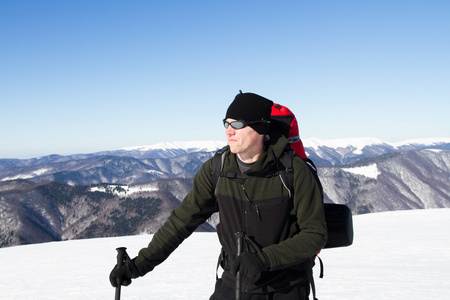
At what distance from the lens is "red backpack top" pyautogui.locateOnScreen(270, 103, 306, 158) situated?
12.1 feet

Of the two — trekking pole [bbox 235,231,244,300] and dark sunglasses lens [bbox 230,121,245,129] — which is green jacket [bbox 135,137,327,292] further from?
dark sunglasses lens [bbox 230,121,245,129]

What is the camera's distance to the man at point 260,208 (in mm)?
3039

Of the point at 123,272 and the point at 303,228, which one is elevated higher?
the point at 303,228

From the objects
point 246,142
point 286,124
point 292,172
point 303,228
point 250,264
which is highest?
point 286,124

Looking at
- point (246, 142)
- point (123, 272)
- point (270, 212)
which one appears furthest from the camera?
point (123, 272)

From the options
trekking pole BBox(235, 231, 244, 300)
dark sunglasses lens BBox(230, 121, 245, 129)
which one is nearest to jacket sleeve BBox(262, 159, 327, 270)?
trekking pole BBox(235, 231, 244, 300)

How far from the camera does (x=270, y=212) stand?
3203 mm

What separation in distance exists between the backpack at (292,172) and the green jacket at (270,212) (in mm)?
58

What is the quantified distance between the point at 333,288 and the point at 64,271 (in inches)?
336

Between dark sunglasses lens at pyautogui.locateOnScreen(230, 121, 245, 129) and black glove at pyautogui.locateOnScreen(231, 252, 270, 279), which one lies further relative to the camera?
dark sunglasses lens at pyautogui.locateOnScreen(230, 121, 245, 129)

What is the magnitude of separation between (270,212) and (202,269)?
374 inches

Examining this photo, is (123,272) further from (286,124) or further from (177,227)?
(286,124)

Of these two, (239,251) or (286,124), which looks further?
(286,124)

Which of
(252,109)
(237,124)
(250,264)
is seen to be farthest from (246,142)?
(250,264)
